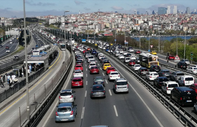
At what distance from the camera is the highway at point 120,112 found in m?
17.1

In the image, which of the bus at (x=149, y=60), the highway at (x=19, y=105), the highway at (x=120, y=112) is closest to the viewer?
the highway at (x=19, y=105)

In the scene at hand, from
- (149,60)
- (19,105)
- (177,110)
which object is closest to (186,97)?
(177,110)

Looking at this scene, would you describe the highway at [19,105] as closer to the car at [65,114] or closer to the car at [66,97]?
the car at [66,97]

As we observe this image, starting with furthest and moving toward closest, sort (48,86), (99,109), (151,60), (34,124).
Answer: (151,60)
(48,86)
(99,109)
(34,124)

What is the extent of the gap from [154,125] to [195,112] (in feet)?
11.9

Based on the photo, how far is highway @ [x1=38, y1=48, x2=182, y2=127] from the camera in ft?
56.0

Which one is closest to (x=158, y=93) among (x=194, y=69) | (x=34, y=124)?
(x=34, y=124)

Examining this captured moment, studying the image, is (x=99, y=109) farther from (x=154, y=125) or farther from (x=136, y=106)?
(x=154, y=125)

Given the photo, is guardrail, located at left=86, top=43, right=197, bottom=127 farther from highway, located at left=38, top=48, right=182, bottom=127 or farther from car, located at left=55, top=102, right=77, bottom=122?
car, located at left=55, top=102, right=77, bottom=122

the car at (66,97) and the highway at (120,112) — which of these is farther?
the car at (66,97)

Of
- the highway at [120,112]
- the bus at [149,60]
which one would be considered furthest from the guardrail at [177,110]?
the bus at [149,60]

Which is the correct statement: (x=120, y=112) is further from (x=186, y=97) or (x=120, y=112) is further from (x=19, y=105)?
(x=19, y=105)

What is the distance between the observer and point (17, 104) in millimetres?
23375

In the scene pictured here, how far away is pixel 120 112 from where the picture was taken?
774 inches
